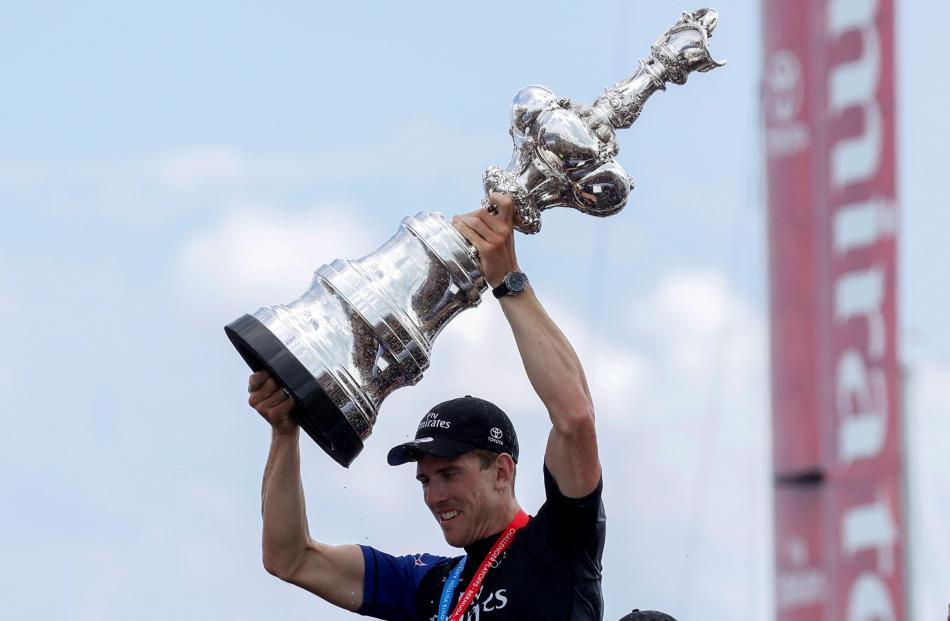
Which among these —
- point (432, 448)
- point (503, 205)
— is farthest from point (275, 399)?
point (503, 205)

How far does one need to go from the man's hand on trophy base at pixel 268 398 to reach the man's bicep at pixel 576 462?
2.58 feet

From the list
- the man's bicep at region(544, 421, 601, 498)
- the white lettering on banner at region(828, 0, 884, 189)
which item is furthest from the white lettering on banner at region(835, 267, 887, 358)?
the man's bicep at region(544, 421, 601, 498)

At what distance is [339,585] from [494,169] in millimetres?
1380

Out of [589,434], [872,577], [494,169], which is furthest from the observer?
[494,169]

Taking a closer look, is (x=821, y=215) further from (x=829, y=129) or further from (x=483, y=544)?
(x=483, y=544)

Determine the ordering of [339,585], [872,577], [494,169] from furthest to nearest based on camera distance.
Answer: [339,585]
[494,169]
[872,577]

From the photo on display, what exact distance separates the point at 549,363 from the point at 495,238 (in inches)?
16.5

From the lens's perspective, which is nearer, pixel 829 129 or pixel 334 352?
pixel 829 129

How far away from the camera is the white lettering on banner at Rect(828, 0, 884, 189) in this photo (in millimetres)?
2213

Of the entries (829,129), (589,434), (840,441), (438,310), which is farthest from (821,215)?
(438,310)

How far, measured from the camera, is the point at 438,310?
431 cm

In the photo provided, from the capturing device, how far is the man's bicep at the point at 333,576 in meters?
4.73

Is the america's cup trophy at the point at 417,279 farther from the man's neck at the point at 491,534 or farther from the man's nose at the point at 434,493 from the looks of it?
the man's neck at the point at 491,534

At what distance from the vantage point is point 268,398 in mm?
4293
